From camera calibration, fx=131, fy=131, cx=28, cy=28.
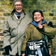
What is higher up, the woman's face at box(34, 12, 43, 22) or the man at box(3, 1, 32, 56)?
the woman's face at box(34, 12, 43, 22)

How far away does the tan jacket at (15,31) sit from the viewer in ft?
10.7

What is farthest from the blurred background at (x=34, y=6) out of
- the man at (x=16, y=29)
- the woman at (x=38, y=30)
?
the woman at (x=38, y=30)

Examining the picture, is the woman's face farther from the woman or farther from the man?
the man

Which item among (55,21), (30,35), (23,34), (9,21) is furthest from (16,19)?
(55,21)

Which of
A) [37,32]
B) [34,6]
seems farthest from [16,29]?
[34,6]

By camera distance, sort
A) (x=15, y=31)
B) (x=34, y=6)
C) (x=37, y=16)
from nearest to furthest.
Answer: (x=37, y=16) < (x=15, y=31) < (x=34, y=6)

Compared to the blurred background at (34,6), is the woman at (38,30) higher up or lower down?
lower down

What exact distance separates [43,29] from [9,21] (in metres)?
1.00

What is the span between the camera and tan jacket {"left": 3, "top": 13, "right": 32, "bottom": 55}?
10.7 ft

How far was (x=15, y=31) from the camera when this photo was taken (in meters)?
3.24

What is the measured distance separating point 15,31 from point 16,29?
2.2 inches

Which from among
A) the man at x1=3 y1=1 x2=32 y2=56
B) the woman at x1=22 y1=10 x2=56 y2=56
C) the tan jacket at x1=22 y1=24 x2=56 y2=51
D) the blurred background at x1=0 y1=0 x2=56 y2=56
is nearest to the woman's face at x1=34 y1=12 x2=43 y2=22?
Answer: the woman at x1=22 y1=10 x2=56 y2=56

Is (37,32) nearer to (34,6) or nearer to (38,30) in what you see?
(38,30)

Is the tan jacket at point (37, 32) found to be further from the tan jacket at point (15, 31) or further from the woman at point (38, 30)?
the tan jacket at point (15, 31)
